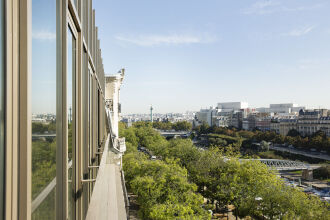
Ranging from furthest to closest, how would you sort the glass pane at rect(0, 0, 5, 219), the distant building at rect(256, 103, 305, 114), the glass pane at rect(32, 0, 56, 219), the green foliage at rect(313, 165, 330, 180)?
the distant building at rect(256, 103, 305, 114)
the green foliage at rect(313, 165, 330, 180)
the glass pane at rect(32, 0, 56, 219)
the glass pane at rect(0, 0, 5, 219)

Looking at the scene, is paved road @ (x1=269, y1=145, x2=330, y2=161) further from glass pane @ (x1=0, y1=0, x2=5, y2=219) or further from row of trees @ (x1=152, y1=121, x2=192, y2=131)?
glass pane @ (x1=0, y1=0, x2=5, y2=219)

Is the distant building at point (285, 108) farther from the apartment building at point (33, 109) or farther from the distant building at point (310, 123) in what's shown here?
the apartment building at point (33, 109)

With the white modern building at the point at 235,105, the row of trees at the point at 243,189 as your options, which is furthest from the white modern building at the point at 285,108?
the row of trees at the point at 243,189

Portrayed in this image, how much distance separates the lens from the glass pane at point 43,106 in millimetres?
1064

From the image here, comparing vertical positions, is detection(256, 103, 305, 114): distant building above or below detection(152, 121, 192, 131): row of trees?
above

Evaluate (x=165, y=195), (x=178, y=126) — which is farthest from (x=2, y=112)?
(x=178, y=126)

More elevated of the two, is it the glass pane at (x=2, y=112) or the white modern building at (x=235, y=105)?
the white modern building at (x=235, y=105)

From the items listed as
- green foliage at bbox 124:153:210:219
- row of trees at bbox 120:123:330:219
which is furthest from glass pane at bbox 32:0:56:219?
green foliage at bbox 124:153:210:219

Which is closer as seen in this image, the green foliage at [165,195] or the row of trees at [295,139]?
the green foliage at [165,195]

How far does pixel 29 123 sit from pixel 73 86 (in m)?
1.48

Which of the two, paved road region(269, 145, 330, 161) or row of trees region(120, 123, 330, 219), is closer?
row of trees region(120, 123, 330, 219)

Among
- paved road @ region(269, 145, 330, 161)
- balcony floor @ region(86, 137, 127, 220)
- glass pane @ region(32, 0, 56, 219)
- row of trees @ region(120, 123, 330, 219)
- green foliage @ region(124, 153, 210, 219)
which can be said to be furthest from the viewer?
paved road @ region(269, 145, 330, 161)

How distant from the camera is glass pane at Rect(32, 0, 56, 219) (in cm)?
106

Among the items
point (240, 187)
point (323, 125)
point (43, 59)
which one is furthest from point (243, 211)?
point (323, 125)
